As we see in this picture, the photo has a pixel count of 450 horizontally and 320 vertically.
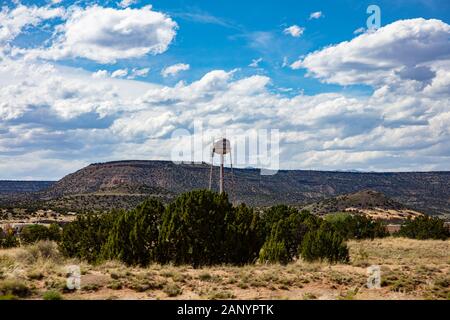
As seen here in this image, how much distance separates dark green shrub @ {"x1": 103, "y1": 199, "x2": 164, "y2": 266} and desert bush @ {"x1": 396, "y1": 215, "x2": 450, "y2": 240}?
139 feet

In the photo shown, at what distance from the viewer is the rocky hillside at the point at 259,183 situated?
13988cm

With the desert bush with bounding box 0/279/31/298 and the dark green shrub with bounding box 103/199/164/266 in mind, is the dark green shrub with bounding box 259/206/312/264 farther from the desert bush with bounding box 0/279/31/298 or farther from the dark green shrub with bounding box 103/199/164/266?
the desert bush with bounding box 0/279/31/298

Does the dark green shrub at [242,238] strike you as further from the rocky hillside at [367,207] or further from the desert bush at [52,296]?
the rocky hillside at [367,207]

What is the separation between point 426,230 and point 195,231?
42.3 metres

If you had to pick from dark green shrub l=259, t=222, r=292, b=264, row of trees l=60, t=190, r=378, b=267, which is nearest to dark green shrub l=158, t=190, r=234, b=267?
row of trees l=60, t=190, r=378, b=267

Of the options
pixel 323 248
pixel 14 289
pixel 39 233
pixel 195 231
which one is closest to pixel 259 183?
pixel 39 233

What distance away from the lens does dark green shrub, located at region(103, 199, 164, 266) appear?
23.7m

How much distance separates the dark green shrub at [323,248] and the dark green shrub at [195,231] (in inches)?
202

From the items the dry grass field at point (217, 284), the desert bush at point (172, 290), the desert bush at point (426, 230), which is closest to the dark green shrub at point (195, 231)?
the dry grass field at point (217, 284)

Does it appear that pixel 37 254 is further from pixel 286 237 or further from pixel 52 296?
pixel 286 237

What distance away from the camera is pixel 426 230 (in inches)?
2301
